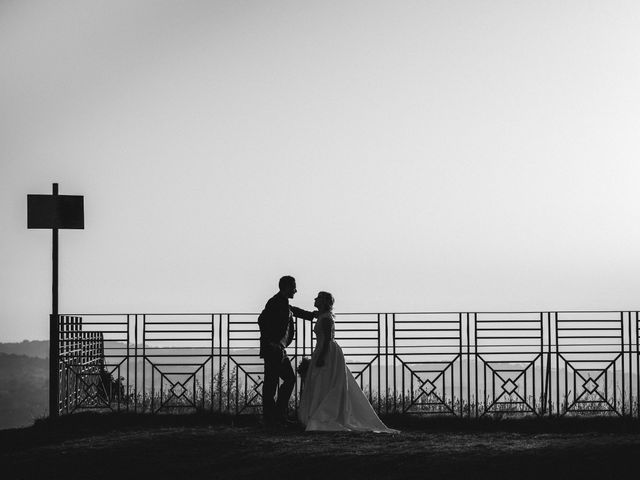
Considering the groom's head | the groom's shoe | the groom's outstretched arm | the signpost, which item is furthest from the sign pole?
the groom's head

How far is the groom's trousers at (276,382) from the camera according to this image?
20656 mm

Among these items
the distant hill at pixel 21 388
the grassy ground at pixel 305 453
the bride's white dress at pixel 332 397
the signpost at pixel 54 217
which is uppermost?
the signpost at pixel 54 217

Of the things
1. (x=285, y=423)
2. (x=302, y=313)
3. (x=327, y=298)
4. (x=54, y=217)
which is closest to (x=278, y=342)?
(x=302, y=313)

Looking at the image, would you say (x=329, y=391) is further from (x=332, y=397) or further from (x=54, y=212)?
(x=54, y=212)

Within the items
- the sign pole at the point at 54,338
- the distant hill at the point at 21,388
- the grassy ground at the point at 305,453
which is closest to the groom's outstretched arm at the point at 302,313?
the grassy ground at the point at 305,453

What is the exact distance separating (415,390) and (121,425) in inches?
249

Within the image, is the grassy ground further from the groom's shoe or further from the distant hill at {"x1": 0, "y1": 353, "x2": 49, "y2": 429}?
the distant hill at {"x1": 0, "y1": 353, "x2": 49, "y2": 429}

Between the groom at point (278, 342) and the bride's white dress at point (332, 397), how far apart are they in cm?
39

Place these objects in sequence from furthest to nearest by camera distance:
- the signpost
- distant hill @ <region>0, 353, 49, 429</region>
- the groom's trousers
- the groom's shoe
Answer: distant hill @ <region>0, 353, 49, 429</region> → the signpost → the groom's shoe → the groom's trousers

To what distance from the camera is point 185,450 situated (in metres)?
17.9

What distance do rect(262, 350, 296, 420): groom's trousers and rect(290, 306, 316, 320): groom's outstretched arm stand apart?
31.6 inches

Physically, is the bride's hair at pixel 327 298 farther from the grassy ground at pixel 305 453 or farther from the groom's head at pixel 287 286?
the grassy ground at pixel 305 453

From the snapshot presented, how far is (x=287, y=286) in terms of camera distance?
20.5 m

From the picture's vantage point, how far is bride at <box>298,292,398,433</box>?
20.3 m
